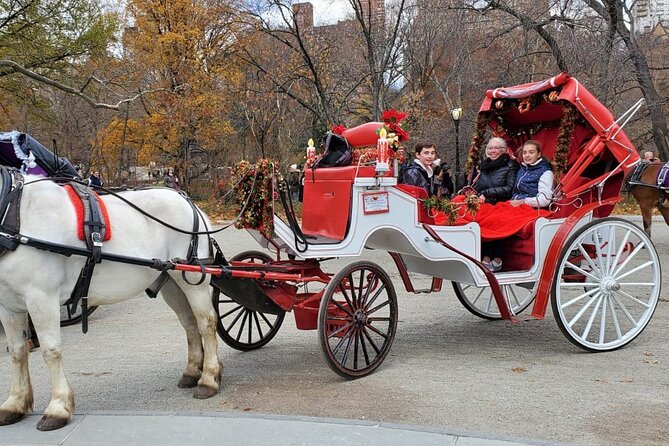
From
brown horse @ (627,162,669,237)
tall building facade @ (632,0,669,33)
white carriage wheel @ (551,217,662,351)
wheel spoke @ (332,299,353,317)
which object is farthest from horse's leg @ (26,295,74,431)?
tall building facade @ (632,0,669,33)

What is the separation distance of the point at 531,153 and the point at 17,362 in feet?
16.3

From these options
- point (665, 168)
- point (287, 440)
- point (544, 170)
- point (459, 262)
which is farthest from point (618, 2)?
point (287, 440)

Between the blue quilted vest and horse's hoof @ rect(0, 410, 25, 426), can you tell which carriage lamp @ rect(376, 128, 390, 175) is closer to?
the blue quilted vest

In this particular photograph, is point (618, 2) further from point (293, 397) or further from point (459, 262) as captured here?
point (293, 397)

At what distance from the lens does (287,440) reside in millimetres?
3758

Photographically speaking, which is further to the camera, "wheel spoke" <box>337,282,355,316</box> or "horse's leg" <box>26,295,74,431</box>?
"wheel spoke" <box>337,282,355,316</box>

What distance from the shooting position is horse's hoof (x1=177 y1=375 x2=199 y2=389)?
4996 millimetres

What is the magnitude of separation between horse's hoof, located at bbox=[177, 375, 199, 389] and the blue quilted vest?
12.2ft

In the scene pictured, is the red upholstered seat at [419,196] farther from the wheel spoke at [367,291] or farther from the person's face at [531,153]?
the person's face at [531,153]

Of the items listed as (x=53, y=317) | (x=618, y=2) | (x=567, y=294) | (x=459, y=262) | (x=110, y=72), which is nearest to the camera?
(x=53, y=317)

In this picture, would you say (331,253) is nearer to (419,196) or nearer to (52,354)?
(419,196)

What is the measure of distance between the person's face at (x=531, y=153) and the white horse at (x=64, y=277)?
3.37 metres

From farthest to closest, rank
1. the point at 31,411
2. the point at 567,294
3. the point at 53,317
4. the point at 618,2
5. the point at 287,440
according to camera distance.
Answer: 1. the point at 618,2
2. the point at 567,294
3. the point at 31,411
4. the point at 53,317
5. the point at 287,440

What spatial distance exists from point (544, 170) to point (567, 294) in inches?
123
